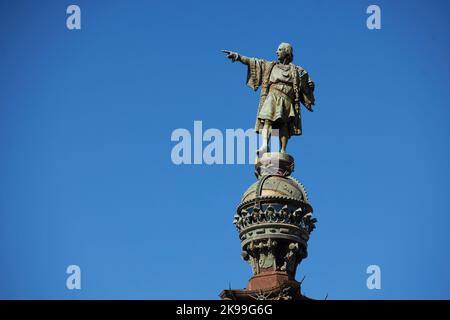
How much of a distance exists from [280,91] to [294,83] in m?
0.58

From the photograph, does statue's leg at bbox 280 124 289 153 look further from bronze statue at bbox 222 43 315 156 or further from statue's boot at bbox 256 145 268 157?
statue's boot at bbox 256 145 268 157

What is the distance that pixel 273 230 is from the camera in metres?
62.6

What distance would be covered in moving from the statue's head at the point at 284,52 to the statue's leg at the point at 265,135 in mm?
2622

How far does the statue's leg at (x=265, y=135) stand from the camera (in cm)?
6525

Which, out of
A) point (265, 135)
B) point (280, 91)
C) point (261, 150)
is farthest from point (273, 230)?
point (280, 91)

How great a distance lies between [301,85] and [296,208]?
558cm

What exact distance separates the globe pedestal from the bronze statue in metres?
2.94

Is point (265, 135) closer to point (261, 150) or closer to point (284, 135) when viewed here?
point (261, 150)

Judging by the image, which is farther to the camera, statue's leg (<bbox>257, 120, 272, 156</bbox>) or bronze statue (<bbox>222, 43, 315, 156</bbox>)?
bronze statue (<bbox>222, 43, 315, 156</bbox>)

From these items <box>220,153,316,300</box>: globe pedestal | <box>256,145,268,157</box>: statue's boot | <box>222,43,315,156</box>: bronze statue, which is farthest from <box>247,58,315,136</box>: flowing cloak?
<box>220,153,316,300</box>: globe pedestal

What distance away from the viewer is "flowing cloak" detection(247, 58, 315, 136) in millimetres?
66250

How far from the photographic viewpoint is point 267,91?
218ft
